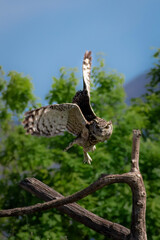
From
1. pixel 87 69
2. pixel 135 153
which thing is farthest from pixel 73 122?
pixel 87 69

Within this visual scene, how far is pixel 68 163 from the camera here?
5754mm

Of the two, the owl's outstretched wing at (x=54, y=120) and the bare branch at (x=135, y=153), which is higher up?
the owl's outstretched wing at (x=54, y=120)

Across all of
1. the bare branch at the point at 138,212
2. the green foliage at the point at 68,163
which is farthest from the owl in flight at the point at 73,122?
the green foliage at the point at 68,163

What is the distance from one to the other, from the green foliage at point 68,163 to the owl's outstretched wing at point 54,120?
247 centimetres

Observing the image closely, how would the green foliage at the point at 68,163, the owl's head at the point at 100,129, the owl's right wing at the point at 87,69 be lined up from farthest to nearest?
the green foliage at the point at 68,163 → the owl's right wing at the point at 87,69 → the owl's head at the point at 100,129

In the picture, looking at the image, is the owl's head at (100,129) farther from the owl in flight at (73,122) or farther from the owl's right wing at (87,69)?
the owl's right wing at (87,69)

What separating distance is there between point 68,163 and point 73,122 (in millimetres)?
2839

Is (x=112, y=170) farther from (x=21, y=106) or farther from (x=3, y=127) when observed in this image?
(x=3, y=127)

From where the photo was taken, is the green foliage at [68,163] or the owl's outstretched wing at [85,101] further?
the green foliage at [68,163]

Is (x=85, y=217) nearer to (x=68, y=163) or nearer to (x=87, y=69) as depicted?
(x=87, y=69)

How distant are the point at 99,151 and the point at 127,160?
2.77 feet

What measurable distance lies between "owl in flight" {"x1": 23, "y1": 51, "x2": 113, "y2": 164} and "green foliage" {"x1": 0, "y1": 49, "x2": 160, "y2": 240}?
2.32 meters

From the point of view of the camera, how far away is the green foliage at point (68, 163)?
19.2 ft

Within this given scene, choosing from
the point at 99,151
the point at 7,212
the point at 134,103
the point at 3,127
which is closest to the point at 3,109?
the point at 3,127
